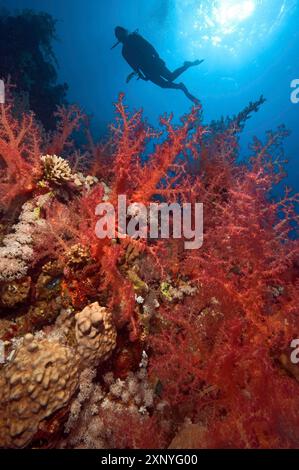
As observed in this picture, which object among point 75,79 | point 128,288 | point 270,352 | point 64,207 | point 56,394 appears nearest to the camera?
point 56,394

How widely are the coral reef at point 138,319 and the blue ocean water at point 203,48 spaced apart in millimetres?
24985

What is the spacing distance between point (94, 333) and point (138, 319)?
2.21 ft

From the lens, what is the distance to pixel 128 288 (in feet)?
10.4

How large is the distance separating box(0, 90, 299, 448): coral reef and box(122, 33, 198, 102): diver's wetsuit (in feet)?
27.7

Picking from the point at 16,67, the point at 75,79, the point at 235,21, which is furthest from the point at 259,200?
the point at 75,79

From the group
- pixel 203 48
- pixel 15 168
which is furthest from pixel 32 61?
pixel 203 48

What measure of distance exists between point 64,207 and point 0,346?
1669mm

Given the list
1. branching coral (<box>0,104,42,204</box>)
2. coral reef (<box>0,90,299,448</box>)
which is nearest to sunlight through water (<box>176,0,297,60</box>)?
coral reef (<box>0,90,299,448</box>)

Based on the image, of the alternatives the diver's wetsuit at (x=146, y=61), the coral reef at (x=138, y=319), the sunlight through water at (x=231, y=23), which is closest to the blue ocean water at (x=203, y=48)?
the sunlight through water at (x=231, y=23)

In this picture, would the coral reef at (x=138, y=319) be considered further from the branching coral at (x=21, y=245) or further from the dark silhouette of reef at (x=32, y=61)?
the dark silhouette of reef at (x=32, y=61)

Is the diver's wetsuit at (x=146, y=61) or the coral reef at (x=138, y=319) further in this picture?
the diver's wetsuit at (x=146, y=61)

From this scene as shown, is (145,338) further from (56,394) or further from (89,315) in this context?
(56,394)

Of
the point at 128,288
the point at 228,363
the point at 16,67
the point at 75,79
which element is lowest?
the point at 228,363

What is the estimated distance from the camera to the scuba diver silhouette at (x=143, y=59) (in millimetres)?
10727
